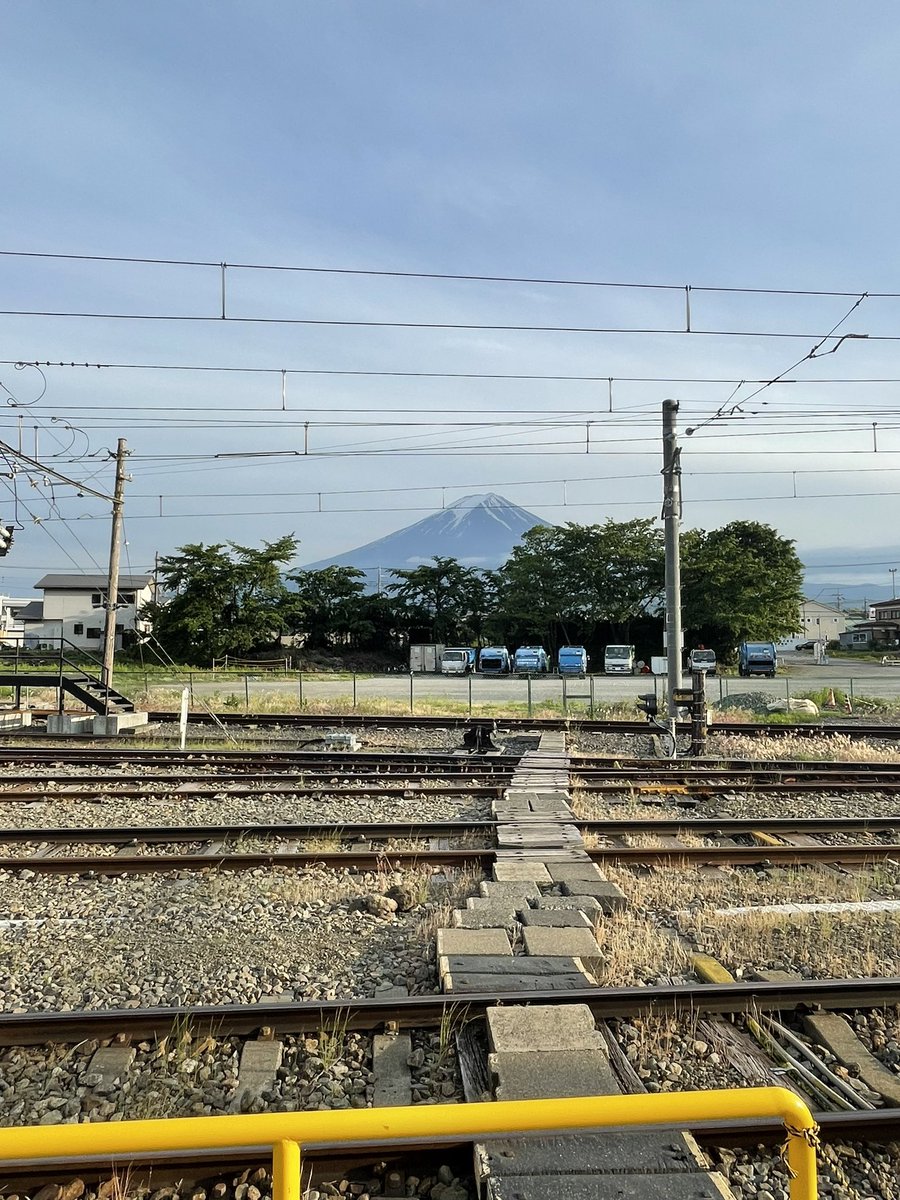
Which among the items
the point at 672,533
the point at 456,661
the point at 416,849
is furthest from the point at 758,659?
the point at 416,849

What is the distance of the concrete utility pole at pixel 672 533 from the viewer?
1650 cm

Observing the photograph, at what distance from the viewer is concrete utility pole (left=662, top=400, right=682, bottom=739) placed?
1650 cm

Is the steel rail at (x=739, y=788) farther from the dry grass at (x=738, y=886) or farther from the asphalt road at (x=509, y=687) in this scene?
the asphalt road at (x=509, y=687)

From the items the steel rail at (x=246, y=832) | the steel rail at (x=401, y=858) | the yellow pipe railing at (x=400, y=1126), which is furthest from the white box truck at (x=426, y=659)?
the yellow pipe railing at (x=400, y=1126)

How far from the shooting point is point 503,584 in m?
57.1

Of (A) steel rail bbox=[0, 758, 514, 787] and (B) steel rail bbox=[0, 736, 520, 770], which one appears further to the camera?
(B) steel rail bbox=[0, 736, 520, 770]

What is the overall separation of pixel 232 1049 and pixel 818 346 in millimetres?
14607

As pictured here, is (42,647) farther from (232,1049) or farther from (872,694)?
(232,1049)

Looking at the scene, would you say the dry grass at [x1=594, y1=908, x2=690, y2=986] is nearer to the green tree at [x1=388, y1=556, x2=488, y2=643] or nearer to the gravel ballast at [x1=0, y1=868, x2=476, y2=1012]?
the gravel ballast at [x1=0, y1=868, x2=476, y2=1012]

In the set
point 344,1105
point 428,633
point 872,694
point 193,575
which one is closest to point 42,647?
point 193,575

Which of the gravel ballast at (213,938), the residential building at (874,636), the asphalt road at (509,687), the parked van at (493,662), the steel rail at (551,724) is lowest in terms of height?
the gravel ballast at (213,938)

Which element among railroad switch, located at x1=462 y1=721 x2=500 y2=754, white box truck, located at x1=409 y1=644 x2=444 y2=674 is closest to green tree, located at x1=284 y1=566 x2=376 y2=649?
white box truck, located at x1=409 y1=644 x2=444 y2=674

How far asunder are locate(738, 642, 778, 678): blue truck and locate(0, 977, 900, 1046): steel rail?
4067 centimetres

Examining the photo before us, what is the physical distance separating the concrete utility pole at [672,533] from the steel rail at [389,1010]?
11.4 m
